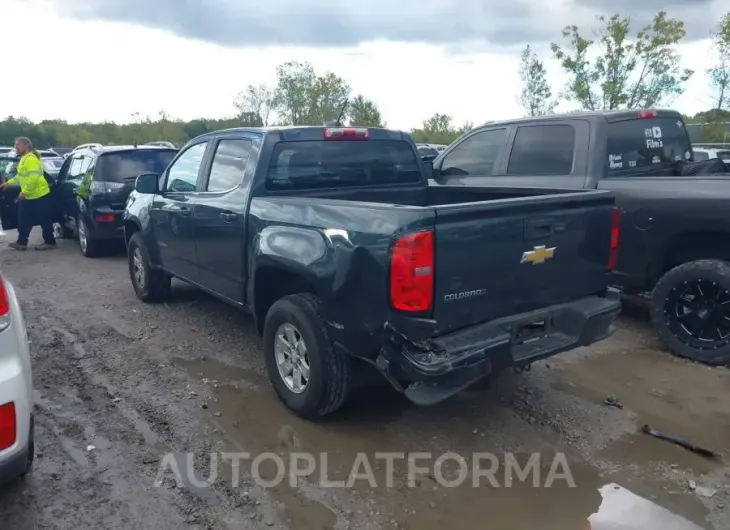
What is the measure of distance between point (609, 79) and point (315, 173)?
2087 centimetres

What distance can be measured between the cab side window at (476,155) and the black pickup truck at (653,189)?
1cm

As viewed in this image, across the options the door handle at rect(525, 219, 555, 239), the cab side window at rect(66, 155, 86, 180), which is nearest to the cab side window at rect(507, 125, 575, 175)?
the door handle at rect(525, 219, 555, 239)

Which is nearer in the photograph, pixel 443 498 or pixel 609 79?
pixel 443 498

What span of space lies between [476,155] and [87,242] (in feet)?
20.4

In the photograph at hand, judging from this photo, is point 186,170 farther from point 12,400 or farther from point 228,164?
point 12,400

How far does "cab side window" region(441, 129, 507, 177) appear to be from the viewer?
21.7 ft

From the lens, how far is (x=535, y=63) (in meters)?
24.6

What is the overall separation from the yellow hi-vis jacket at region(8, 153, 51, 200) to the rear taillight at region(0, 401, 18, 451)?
8649 mm

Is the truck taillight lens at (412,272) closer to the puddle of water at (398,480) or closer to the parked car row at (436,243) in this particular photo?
the parked car row at (436,243)

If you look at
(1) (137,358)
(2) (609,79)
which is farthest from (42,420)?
(2) (609,79)

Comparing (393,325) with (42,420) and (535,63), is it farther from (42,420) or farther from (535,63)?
(535,63)

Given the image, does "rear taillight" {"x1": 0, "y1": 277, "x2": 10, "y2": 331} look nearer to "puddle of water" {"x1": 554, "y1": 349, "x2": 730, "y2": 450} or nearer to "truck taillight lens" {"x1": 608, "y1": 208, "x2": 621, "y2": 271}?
"truck taillight lens" {"x1": 608, "y1": 208, "x2": 621, "y2": 271}

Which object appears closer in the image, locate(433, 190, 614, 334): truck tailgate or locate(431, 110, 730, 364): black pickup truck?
locate(433, 190, 614, 334): truck tailgate

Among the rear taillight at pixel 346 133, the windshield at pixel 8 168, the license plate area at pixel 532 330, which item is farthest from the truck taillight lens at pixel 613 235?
the windshield at pixel 8 168
